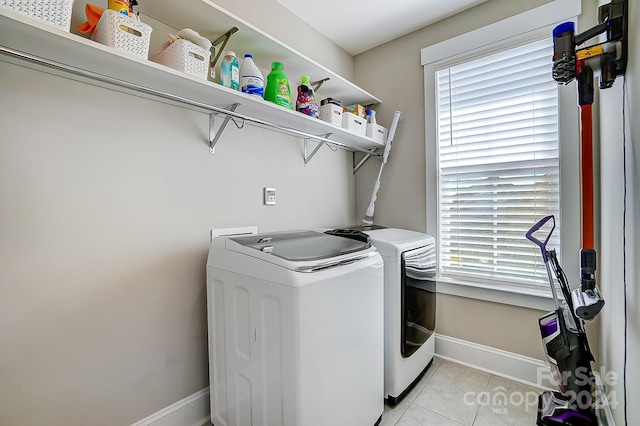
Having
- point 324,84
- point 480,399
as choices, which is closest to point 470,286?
point 480,399

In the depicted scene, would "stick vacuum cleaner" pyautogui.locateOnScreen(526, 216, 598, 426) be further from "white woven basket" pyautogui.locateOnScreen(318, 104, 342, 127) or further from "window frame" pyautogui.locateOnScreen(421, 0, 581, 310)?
"white woven basket" pyautogui.locateOnScreen(318, 104, 342, 127)

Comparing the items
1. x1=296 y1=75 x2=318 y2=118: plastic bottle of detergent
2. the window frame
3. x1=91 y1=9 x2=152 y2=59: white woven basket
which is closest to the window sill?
the window frame

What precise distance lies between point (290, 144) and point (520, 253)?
1.71 metres

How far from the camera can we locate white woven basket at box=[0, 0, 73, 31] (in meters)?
0.82

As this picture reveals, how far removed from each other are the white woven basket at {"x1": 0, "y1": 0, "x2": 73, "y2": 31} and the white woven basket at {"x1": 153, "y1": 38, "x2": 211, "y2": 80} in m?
0.33

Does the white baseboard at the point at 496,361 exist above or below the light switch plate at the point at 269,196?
below

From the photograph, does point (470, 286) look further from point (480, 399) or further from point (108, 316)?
point (108, 316)

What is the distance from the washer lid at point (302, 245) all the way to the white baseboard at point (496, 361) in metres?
1.26

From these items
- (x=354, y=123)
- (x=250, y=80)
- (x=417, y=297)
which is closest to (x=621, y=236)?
(x=417, y=297)

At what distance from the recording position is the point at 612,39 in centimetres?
109

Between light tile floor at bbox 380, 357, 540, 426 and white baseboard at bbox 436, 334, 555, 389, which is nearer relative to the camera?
light tile floor at bbox 380, 357, 540, 426

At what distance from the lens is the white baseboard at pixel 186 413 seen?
4.52 ft

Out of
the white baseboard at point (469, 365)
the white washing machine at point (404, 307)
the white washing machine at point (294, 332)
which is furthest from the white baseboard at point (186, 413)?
the white washing machine at point (404, 307)

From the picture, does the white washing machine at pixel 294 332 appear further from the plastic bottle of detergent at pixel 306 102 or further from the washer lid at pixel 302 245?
the plastic bottle of detergent at pixel 306 102
